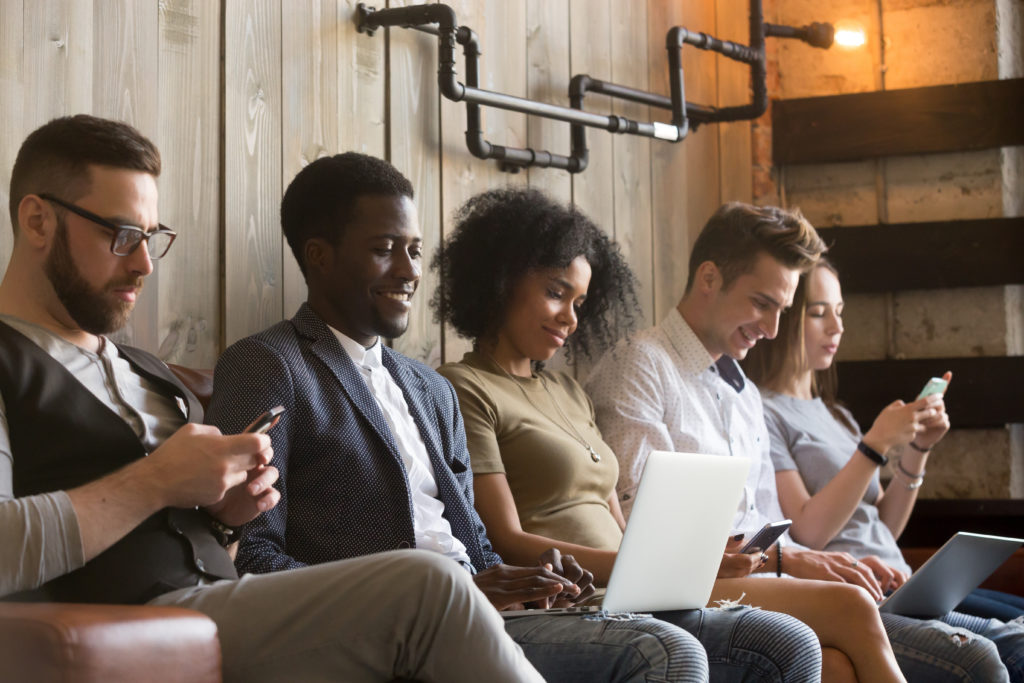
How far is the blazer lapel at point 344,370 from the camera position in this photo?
1.79 meters

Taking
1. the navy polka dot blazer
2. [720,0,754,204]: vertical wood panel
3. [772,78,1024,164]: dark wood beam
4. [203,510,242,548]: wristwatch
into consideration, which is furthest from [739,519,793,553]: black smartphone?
[772,78,1024,164]: dark wood beam

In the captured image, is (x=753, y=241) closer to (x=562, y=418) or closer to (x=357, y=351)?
(x=562, y=418)

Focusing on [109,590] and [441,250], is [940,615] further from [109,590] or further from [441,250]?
[109,590]

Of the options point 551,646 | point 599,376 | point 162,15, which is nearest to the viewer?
point 551,646

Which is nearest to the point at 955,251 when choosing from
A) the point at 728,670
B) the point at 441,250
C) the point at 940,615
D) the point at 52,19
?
the point at 940,615

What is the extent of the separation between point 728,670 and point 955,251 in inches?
77.5

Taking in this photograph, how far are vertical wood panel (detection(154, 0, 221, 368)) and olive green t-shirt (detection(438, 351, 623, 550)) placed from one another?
0.47m

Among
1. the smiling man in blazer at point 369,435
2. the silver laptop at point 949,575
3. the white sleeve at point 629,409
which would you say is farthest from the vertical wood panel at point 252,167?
the silver laptop at point 949,575

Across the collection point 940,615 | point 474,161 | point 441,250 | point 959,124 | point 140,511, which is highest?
point 959,124

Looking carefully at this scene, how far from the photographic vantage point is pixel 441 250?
2.53 metres

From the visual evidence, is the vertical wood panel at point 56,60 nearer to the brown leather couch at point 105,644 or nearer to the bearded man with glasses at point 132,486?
the bearded man with glasses at point 132,486

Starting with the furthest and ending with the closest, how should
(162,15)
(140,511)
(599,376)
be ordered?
(599,376), (162,15), (140,511)

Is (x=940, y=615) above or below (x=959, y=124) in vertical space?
below

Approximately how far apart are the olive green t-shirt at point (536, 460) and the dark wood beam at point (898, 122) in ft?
5.56
